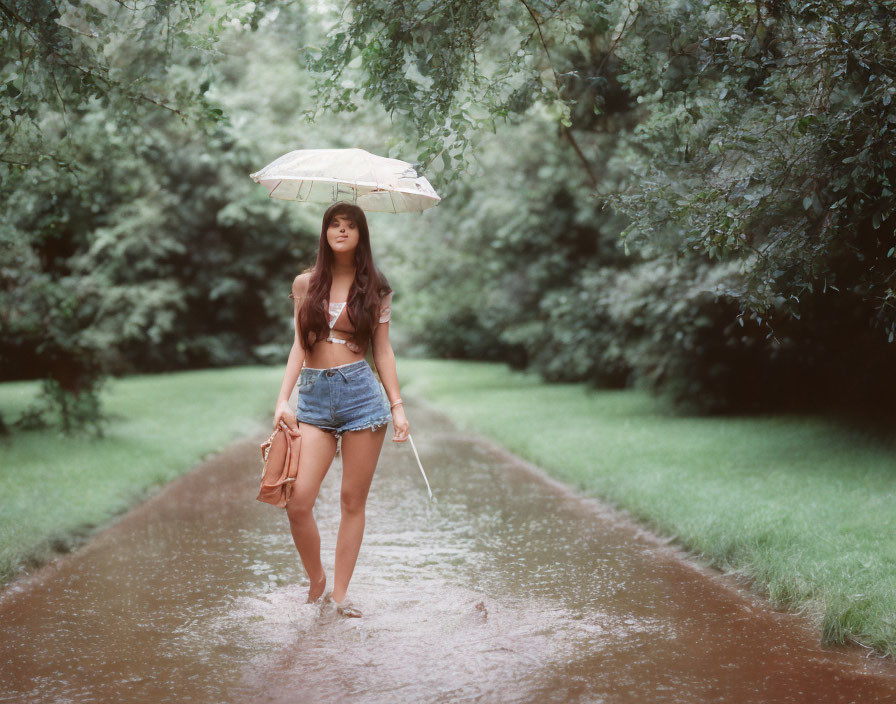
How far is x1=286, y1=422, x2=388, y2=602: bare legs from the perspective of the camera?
5.18 m

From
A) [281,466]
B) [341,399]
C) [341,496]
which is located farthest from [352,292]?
[341,496]

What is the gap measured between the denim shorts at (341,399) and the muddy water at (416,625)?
106cm

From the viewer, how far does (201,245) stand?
1287 inches

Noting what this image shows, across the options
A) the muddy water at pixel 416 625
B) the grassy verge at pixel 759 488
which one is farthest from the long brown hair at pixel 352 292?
the grassy verge at pixel 759 488

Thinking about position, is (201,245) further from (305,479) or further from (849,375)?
(305,479)

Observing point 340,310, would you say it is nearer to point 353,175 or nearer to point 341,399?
point 341,399

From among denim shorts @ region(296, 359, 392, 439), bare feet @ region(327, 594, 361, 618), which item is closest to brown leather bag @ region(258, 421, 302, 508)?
denim shorts @ region(296, 359, 392, 439)

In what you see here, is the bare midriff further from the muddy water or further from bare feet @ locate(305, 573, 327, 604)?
the muddy water

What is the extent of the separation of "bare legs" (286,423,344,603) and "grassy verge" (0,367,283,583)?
7.14 feet

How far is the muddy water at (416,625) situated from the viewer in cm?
420

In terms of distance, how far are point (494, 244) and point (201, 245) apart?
15.5m

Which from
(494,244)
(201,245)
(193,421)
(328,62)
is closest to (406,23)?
(328,62)

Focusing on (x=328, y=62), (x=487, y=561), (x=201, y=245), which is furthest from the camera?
(x=201, y=245)

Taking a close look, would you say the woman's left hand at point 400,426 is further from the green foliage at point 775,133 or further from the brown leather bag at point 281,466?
the green foliage at point 775,133
